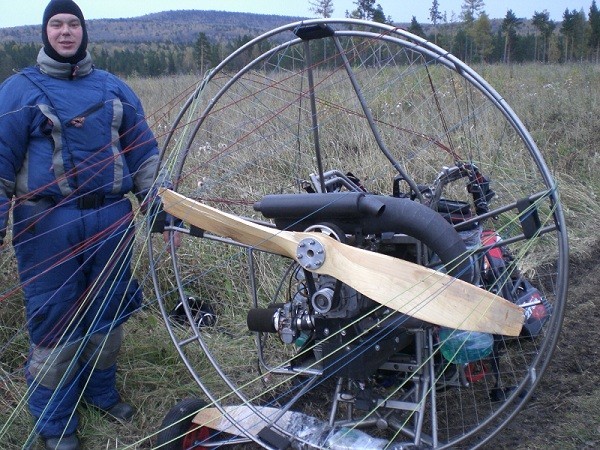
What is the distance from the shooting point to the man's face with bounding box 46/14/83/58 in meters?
3.19

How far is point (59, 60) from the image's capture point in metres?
3.21

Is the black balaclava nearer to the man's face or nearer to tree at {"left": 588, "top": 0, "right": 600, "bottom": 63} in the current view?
the man's face

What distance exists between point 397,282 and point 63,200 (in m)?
1.60

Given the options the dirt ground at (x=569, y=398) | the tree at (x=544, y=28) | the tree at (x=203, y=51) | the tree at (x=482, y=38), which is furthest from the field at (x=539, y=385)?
the tree at (x=544, y=28)

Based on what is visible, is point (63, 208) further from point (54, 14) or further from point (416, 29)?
point (416, 29)

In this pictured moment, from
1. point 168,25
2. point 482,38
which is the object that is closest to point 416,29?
point 482,38

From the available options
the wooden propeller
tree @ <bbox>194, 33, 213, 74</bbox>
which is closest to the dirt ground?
the wooden propeller

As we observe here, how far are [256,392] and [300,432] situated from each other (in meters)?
0.78

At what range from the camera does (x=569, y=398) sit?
3.16m

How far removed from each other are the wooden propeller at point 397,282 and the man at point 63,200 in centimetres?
89

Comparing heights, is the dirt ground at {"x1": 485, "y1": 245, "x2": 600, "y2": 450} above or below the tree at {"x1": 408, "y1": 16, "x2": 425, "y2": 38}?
below

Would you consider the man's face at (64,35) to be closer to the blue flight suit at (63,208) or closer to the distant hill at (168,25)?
the blue flight suit at (63,208)

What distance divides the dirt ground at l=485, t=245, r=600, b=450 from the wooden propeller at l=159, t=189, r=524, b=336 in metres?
0.83

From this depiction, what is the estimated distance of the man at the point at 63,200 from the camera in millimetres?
3111
